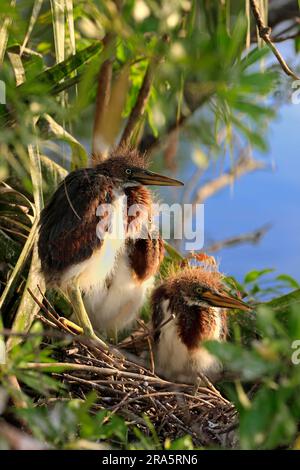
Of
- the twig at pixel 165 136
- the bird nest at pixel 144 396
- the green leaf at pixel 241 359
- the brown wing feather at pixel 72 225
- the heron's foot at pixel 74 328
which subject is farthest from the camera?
the twig at pixel 165 136

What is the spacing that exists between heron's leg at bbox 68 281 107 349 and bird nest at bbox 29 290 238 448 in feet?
0.16

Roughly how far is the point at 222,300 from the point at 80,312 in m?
0.42

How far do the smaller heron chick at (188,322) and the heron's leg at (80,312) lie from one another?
0.70ft

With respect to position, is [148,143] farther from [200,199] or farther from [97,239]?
[97,239]

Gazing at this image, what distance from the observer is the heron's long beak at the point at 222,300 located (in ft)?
7.47

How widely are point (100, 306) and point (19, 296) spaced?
→ 9.7 inches

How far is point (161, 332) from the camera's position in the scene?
7.49 ft

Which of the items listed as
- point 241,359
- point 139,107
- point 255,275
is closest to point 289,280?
point 255,275

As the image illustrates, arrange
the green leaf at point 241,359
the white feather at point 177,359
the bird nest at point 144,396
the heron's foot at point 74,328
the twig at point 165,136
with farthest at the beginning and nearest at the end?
the twig at point 165,136 → the white feather at point 177,359 → the heron's foot at point 74,328 → the bird nest at point 144,396 → the green leaf at point 241,359

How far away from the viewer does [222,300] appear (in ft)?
7.48

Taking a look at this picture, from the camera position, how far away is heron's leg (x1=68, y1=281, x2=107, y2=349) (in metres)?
2.08

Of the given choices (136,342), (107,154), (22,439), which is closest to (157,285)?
→ (136,342)

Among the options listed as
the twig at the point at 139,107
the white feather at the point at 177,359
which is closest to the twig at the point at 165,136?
the twig at the point at 139,107

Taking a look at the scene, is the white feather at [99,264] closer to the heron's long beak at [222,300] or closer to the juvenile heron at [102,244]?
the juvenile heron at [102,244]
